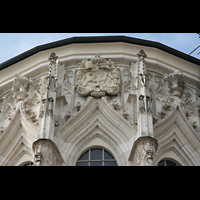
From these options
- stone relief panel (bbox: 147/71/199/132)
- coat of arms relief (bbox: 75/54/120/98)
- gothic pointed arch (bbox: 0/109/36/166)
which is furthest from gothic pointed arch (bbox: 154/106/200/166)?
gothic pointed arch (bbox: 0/109/36/166)

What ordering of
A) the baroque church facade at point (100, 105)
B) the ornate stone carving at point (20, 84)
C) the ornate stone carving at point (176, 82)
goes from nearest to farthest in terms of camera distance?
the baroque church facade at point (100, 105) < the ornate stone carving at point (176, 82) < the ornate stone carving at point (20, 84)

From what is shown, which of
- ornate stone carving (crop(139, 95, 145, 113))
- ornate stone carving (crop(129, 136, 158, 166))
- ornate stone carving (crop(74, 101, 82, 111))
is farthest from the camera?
ornate stone carving (crop(74, 101, 82, 111))

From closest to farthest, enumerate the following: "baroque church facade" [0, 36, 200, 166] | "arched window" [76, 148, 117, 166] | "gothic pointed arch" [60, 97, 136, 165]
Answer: "baroque church facade" [0, 36, 200, 166] < "gothic pointed arch" [60, 97, 136, 165] < "arched window" [76, 148, 117, 166]

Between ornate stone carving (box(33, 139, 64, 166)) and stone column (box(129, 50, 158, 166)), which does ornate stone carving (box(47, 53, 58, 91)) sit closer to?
ornate stone carving (box(33, 139, 64, 166))

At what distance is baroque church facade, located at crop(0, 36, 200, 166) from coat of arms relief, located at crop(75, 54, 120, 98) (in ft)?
0.12

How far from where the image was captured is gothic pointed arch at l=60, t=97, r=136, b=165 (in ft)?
62.3

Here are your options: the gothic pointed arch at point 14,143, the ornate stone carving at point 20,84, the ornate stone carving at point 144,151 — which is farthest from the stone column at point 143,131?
the ornate stone carving at point 20,84

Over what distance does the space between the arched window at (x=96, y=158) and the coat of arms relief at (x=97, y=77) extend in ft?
6.86

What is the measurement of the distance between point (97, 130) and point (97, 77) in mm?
2324

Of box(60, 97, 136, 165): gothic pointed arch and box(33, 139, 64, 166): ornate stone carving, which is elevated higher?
box(60, 97, 136, 165): gothic pointed arch

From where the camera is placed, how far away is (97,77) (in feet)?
69.2

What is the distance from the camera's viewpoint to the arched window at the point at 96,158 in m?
19.2

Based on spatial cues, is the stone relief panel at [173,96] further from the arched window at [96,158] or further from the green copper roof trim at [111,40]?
the arched window at [96,158]
